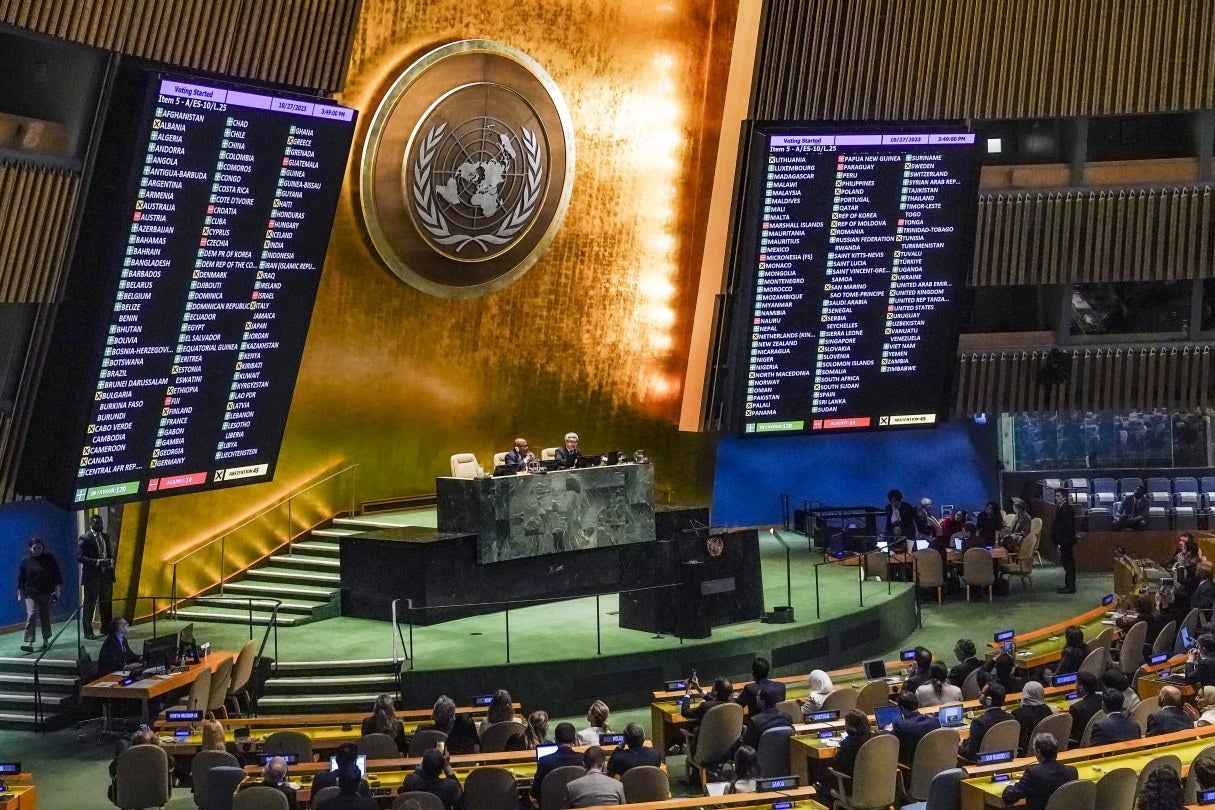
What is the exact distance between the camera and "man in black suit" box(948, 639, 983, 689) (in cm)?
1316

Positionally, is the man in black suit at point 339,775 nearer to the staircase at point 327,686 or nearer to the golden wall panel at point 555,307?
the staircase at point 327,686

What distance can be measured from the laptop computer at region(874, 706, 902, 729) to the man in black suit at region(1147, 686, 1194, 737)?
171cm

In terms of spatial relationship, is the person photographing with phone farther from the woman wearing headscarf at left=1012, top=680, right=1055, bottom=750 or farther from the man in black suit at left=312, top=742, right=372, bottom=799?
the woman wearing headscarf at left=1012, top=680, right=1055, bottom=750

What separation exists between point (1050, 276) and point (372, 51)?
8563 mm

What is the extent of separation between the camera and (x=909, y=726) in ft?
36.3

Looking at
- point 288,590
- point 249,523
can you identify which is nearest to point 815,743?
point 288,590

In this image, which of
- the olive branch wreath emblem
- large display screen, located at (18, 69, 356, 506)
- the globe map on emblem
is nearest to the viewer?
large display screen, located at (18, 69, 356, 506)

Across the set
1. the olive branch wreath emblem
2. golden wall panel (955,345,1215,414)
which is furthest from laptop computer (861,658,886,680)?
the olive branch wreath emblem

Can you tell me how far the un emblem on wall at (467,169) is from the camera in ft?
60.2

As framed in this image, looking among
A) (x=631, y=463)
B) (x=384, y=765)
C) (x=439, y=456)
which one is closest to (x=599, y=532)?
(x=631, y=463)

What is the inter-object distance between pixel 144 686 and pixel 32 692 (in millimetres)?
2150

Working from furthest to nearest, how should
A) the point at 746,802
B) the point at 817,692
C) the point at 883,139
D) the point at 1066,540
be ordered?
the point at 1066,540 < the point at 883,139 < the point at 817,692 < the point at 746,802

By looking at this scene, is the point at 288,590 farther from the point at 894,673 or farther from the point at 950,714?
the point at 950,714

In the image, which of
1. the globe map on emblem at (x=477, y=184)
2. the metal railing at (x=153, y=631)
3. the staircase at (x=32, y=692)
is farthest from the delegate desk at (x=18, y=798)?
the globe map on emblem at (x=477, y=184)
